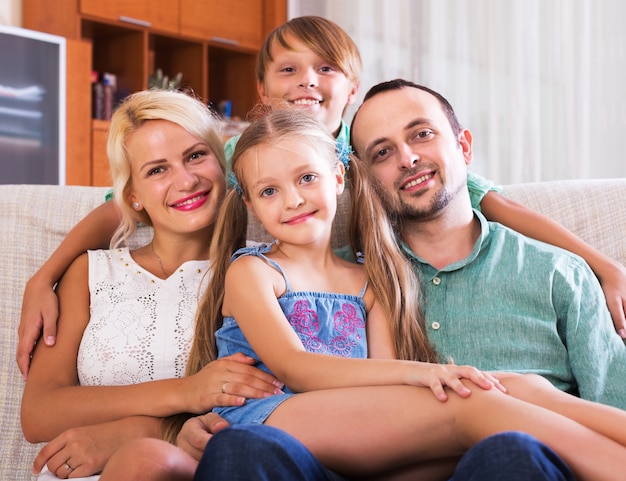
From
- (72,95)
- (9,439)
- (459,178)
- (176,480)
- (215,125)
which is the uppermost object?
(72,95)

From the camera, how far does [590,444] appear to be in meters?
1.11

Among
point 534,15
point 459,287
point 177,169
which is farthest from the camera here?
point 534,15

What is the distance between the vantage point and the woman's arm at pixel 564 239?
1.63m

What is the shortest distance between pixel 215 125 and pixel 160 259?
0.32 metres

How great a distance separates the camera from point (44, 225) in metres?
1.95

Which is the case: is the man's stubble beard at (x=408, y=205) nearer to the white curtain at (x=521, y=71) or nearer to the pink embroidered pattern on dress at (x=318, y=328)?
the pink embroidered pattern on dress at (x=318, y=328)

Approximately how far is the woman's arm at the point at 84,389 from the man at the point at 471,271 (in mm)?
406

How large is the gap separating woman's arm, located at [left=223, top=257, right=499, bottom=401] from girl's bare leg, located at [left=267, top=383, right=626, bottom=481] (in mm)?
24

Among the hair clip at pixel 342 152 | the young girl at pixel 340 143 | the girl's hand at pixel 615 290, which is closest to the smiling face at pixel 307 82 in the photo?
the young girl at pixel 340 143

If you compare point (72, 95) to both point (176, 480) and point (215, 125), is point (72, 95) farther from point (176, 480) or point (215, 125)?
point (176, 480)

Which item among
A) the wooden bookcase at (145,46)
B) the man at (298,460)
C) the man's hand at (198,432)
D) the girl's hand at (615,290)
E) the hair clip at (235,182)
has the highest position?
the wooden bookcase at (145,46)

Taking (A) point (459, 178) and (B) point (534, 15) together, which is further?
(B) point (534, 15)

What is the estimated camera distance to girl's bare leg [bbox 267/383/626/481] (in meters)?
1.19

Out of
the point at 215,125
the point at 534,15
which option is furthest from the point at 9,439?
the point at 534,15
